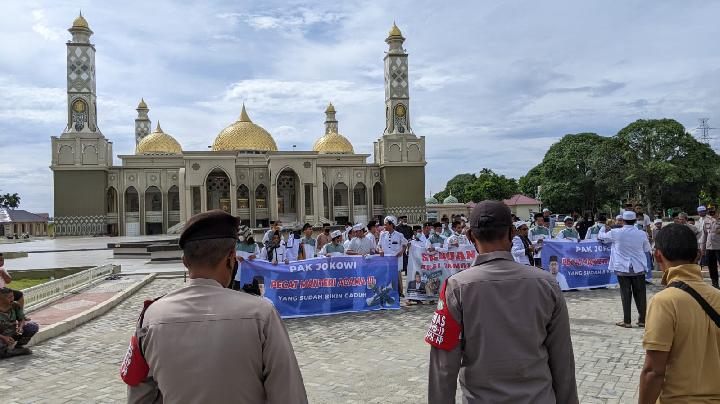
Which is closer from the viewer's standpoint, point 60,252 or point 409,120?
point 60,252

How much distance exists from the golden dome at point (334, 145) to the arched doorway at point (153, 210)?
17.2 meters

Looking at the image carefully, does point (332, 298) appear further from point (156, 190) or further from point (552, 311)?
point (156, 190)

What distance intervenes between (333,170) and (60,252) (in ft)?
89.9

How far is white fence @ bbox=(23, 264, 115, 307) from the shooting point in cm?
1051

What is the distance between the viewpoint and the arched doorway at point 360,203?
51469 mm

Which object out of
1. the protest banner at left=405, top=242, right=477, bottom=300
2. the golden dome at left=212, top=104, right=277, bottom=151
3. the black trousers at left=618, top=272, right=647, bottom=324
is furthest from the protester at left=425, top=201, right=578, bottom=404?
the golden dome at left=212, top=104, right=277, bottom=151

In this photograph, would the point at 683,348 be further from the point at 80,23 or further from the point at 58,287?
the point at 80,23

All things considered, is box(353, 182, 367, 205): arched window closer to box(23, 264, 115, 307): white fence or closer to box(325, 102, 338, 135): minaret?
box(325, 102, 338, 135): minaret

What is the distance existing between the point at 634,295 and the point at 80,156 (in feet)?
157

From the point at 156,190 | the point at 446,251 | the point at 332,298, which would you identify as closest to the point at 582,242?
the point at 446,251

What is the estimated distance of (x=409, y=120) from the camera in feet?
171

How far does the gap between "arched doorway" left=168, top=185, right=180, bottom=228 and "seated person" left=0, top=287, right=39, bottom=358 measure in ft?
137

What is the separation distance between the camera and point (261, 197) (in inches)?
1966

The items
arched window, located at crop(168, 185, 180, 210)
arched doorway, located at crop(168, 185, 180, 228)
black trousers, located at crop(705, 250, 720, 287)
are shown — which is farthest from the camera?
arched window, located at crop(168, 185, 180, 210)
